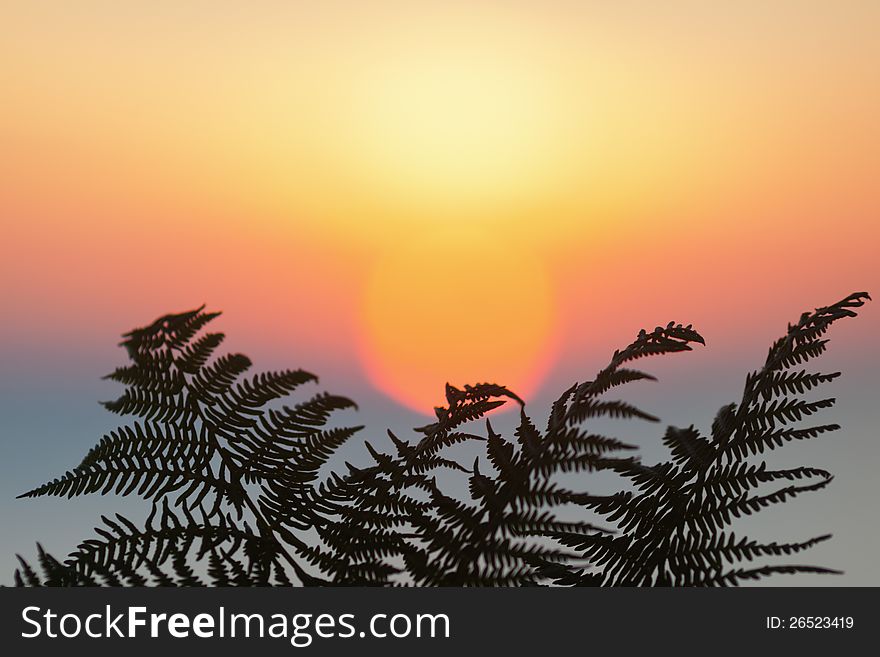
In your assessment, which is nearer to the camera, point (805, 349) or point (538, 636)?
point (538, 636)

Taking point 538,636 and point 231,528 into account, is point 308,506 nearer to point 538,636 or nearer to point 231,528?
point 231,528

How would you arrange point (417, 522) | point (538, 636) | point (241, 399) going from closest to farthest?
point (538, 636), point (417, 522), point (241, 399)

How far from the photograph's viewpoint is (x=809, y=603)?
1128 millimetres

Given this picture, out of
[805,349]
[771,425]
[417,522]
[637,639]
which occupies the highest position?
[805,349]

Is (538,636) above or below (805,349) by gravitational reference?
below

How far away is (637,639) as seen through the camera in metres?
1.05

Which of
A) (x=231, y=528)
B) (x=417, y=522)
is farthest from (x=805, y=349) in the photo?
(x=231, y=528)

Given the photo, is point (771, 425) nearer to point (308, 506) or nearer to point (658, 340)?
point (658, 340)

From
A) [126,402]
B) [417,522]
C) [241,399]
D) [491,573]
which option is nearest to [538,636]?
[491,573]

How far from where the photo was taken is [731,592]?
3.55 ft

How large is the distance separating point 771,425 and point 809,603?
25cm

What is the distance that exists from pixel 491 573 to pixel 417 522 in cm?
14

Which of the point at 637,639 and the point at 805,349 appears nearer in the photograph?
the point at 637,639

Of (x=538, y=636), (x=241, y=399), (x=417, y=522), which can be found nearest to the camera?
(x=538, y=636)
